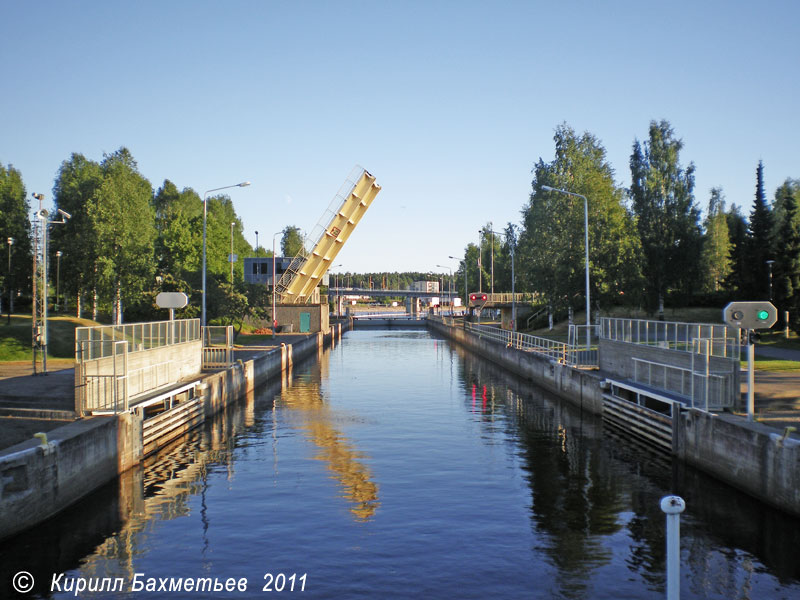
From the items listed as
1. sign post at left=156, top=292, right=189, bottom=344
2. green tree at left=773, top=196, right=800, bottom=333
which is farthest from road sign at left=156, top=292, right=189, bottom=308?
green tree at left=773, top=196, right=800, bottom=333

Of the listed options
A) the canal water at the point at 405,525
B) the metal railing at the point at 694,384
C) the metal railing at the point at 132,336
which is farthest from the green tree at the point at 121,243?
the metal railing at the point at 694,384

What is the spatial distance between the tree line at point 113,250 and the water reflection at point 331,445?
1651 centimetres

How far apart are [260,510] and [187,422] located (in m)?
10.2

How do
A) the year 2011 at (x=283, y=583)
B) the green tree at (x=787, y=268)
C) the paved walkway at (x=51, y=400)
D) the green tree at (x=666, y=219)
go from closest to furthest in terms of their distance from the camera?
the year 2011 at (x=283, y=583) < the paved walkway at (x=51, y=400) < the green tree at (x=787, y=268) < the green tree at (x=666, y=219)

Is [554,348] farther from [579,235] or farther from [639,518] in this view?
[639,518]

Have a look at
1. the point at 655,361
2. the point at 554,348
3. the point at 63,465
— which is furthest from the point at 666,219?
the point at 63,465

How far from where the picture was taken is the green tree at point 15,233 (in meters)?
61.9

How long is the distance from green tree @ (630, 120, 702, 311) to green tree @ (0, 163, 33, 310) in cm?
5899

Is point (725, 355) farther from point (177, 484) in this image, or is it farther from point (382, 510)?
point (177, 484)

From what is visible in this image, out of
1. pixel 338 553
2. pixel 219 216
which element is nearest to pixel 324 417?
→ pixel 338 553

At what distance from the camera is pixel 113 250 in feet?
167

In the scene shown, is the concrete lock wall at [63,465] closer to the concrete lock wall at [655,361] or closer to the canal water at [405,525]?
the canal water at [405,525]

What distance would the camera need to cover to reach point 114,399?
17.4m

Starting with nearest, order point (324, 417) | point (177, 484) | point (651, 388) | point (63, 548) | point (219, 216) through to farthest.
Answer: point (63, 548), point (177, 484), point (651, 388), point (324, 417), point (219, 216)
